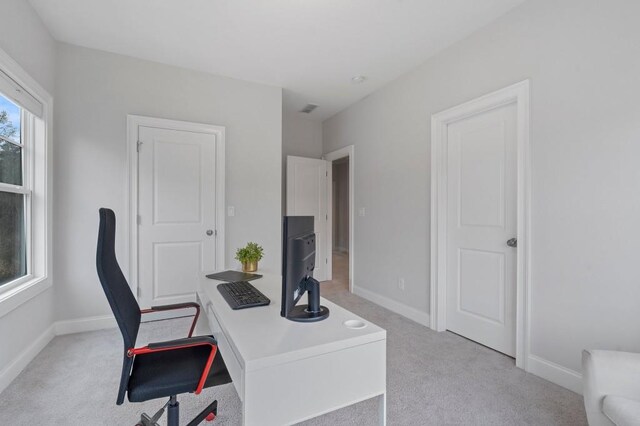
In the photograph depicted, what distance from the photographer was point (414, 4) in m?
2.29

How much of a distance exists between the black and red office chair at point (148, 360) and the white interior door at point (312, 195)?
11.1 ft

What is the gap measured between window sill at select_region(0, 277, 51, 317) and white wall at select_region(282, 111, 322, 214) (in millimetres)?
2890

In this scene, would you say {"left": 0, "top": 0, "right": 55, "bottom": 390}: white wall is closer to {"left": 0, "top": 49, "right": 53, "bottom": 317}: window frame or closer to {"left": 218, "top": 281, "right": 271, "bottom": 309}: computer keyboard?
{"left": 0, "top": 49, "right": 53, "bottom": 317}: window frame

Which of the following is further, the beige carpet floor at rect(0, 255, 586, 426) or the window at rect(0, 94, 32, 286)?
the window at rect(0, 94, 32, 286)

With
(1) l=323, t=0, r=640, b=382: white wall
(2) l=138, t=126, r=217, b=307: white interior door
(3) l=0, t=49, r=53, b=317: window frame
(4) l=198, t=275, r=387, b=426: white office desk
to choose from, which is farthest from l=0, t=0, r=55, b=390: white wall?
(1) l=323, t=0, r=640, b=382: white wall

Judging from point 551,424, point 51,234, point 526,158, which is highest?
point 526,158

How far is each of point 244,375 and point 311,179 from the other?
4.10m

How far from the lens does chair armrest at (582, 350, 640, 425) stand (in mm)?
1232

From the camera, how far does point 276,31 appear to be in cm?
267

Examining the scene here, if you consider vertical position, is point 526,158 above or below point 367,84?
below

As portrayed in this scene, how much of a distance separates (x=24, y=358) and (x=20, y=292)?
0.49 metres

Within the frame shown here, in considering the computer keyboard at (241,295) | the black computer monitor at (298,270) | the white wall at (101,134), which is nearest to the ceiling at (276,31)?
the white wall at (101,134)

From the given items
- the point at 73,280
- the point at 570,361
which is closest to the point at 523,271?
the point at 570,361

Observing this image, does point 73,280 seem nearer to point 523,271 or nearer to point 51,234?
point 51,234
